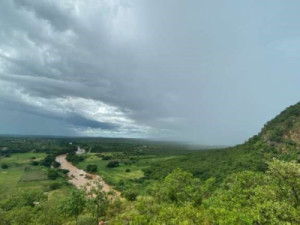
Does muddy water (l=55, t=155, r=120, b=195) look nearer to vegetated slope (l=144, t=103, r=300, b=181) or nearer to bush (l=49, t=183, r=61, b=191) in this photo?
bush (l=49, t=183, r=61, b=191)

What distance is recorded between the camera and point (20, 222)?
44.7 m

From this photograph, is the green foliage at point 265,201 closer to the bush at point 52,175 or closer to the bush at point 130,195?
the bush at point 130,195

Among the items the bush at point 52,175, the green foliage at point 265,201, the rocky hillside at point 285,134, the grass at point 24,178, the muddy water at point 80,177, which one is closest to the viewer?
the green foliage at point 265,201

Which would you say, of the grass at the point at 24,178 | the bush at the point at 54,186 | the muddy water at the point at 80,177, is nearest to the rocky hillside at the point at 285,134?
the muddy water at the point at 80,177

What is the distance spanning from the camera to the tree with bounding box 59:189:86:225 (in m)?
47.1

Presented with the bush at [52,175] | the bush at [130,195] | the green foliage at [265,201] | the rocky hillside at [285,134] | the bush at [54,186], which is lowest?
the bush at [54,186]

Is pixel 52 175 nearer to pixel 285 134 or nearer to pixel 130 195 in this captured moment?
pixel 130 195

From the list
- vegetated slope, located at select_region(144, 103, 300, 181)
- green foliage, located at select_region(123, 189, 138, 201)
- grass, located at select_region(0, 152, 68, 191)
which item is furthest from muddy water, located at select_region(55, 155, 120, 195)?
green foliage, located at select_region(123, 189, 138, 201)

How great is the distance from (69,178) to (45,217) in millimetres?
78357

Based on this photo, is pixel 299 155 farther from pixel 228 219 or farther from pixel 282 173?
pixel 228 219

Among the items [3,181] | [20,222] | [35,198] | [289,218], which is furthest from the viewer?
[3,181]

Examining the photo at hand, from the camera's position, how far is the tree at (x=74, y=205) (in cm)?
4709

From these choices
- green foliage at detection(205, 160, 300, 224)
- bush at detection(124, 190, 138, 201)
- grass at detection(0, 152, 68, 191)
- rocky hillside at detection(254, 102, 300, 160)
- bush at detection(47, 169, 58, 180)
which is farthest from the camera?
bush at detection(47, 169, 58, 180)

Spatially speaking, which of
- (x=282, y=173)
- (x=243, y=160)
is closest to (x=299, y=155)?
(x=243, y=160)
